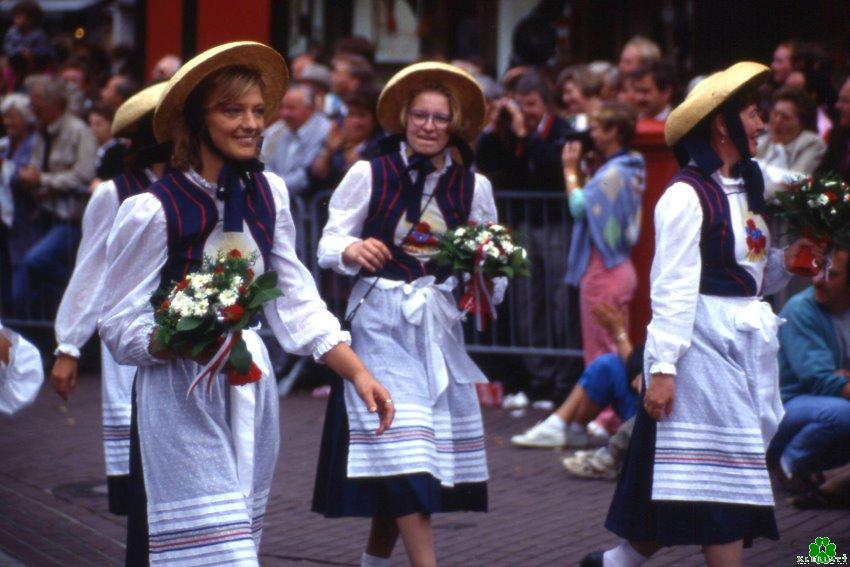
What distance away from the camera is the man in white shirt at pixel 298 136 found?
12046mm

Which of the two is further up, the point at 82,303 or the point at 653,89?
the point at 653,89

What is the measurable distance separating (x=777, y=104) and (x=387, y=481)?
16.2 feet

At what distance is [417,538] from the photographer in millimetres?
6078

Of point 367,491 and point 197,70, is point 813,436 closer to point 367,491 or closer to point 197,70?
point 367,491

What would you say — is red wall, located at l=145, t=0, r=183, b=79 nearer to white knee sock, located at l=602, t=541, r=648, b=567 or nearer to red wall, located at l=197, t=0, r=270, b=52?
red wall, located at l=197, t=0, r=270, b=52

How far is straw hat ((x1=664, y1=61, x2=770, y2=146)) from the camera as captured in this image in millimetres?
5871

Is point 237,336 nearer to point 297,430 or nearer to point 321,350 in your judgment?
point 321,350

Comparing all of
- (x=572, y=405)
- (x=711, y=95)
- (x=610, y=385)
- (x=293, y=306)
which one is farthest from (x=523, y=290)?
(x=293, y=306)

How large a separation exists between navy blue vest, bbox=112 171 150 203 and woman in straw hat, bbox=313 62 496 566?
821 mm

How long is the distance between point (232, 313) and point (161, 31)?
11572 millimetres

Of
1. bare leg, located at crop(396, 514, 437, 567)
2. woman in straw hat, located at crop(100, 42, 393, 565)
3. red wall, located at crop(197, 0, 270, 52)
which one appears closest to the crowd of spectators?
red wall, located at crop(197, 0, 270, 52)

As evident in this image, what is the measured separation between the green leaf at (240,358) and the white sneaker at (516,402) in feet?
21.2

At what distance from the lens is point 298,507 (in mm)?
8383

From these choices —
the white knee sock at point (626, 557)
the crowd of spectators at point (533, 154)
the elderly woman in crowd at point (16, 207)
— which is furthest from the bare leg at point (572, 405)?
the elderly woman in crowd at point (16, 207)
